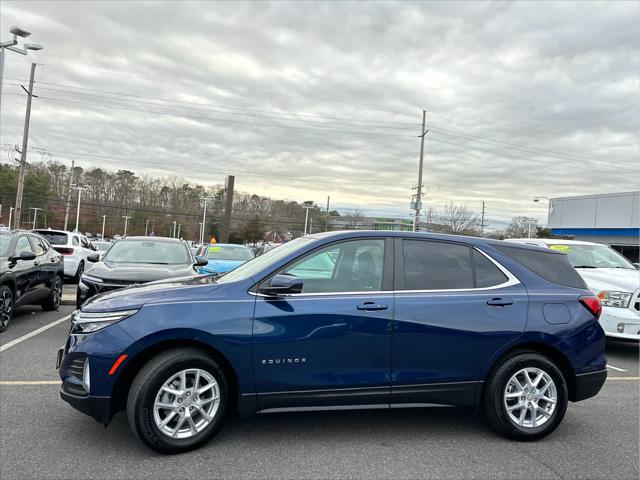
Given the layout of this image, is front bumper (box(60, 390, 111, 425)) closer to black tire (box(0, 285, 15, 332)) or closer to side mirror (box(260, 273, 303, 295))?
side mirror (box(260, 273, 303, 295))

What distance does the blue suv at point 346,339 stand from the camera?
3.32 metres

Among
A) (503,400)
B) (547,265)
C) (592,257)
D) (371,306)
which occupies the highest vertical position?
(592,257)

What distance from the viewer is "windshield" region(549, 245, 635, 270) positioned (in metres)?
8.12

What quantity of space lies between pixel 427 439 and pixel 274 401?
1.36 metres

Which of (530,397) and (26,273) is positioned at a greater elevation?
(26,273)

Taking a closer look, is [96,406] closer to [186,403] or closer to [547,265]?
[186,403]

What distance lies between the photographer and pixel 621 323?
6.70 metres

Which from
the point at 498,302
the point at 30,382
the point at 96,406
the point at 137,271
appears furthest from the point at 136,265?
the point at 498,302

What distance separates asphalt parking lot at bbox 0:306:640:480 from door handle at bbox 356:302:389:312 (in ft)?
3.58

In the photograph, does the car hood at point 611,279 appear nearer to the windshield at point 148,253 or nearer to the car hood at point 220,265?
the windshield at point 148,253

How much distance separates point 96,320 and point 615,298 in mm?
7034

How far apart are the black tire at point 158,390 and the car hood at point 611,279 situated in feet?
20.5

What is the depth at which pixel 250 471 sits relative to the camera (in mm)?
3143

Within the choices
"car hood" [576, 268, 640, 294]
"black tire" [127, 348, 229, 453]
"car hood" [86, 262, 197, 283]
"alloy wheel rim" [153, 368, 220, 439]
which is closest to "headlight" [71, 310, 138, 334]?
"black tire" [127, 348, 229, 453]
